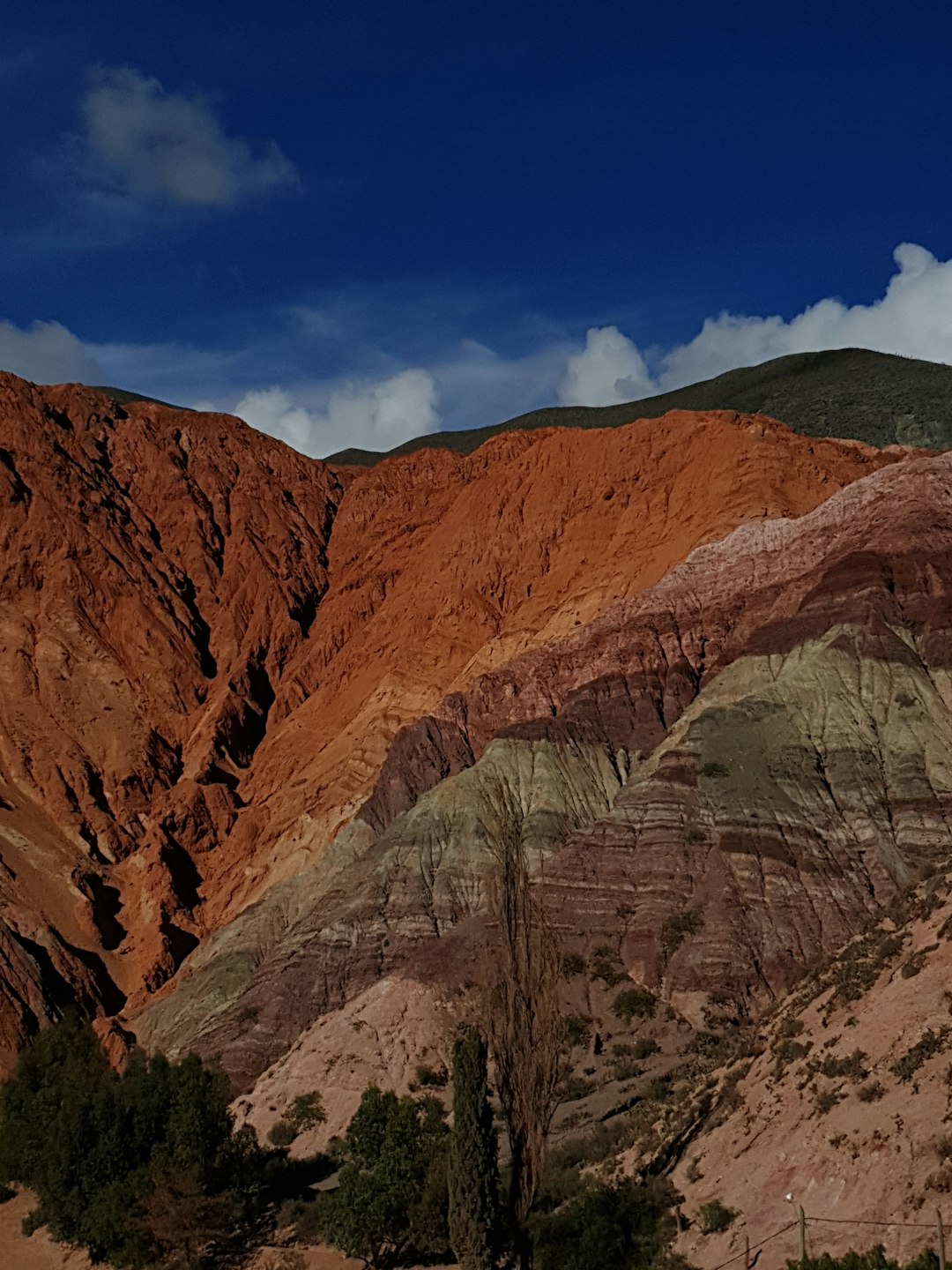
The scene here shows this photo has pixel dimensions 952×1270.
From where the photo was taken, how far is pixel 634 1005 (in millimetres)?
49781

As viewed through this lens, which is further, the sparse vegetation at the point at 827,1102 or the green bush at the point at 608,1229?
the sparse vegetation at the point at 827,1102

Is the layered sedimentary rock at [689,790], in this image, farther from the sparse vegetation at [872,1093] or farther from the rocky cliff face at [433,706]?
the sparse vegetation at [872,1093]

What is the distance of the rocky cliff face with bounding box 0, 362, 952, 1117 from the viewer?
187 feet

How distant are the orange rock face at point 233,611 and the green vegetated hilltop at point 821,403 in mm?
19389

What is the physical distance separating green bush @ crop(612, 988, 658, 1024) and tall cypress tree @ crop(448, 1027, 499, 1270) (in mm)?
20442

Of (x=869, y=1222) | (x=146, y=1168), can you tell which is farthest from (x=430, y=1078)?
(x=869, y=1222)

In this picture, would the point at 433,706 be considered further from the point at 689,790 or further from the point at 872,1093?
the point at 872,1093

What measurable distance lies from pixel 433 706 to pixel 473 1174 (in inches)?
2343

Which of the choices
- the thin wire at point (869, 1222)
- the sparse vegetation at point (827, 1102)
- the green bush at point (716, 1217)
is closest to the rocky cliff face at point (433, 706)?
the sparse vegetation at point (827, 1102)

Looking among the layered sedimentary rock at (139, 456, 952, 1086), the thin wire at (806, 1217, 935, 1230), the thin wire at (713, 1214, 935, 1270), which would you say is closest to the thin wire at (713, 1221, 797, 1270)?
the thin wire at (713, 1214, 935, 1270)

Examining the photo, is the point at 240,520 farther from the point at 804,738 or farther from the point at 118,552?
the point at 804,738

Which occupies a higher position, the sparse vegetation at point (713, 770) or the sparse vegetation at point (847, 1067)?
the sparse vegetation at point (713, 770)

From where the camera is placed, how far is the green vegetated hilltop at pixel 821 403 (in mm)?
130250

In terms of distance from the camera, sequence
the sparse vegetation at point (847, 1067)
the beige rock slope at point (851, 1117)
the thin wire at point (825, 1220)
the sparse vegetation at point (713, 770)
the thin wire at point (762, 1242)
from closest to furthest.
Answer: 1. the thin wire at point (825, 1220)
2. the beige rock slope at point (851, 1117)
3. the thin wire at point (762, 1242)
4. the sparse vegetation at point (847, 1067)
5. the sparse vegetation at point (713, 770)
